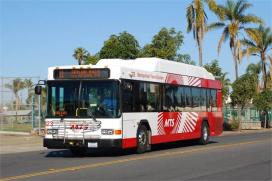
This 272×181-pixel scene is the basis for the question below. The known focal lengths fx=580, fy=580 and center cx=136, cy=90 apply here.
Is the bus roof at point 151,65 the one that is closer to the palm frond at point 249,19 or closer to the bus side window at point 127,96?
the bus side window at point 127,96

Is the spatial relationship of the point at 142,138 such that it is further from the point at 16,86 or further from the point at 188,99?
the point at 16,86

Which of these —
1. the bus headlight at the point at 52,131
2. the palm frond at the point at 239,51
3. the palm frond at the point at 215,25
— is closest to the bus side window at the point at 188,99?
the bus headlight at the point at 52,131

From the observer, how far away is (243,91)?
4606 cm

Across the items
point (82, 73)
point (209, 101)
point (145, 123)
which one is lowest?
point (145, 123)

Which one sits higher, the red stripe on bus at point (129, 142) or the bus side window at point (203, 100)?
the bus side window at point (203, 100)

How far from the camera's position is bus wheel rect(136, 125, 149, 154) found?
771 inches

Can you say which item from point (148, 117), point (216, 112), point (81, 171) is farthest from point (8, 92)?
point (81, 171)

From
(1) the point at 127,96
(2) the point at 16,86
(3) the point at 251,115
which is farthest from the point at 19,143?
(3) the point at 251,115

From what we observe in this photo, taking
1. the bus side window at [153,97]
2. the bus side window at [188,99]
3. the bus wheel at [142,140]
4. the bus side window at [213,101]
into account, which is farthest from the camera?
the bus side window at [213,101]

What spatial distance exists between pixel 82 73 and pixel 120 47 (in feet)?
61.8

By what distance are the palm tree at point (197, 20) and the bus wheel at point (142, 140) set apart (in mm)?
25420

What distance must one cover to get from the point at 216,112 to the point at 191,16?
61.8 ft

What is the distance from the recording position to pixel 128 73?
19.0 m

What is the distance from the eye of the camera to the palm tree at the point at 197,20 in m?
44.2
